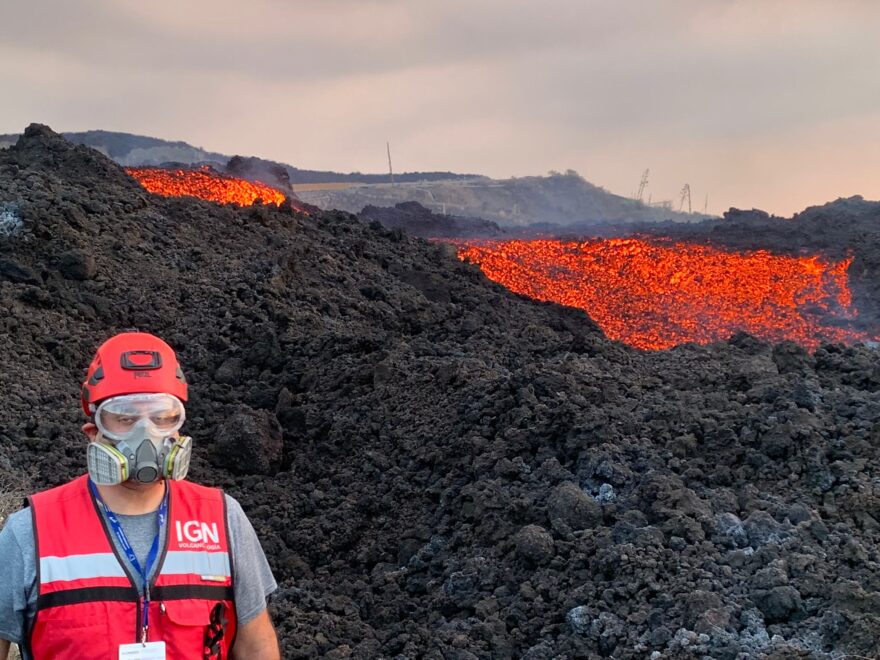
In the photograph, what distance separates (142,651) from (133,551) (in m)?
0.31

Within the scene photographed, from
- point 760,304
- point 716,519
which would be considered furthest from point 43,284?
point 760,304

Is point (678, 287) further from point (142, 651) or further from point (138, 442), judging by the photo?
point (142, 651)

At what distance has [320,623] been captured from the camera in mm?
6457

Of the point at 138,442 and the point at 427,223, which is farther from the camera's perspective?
the point at 427,223

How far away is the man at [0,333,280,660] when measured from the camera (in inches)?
119

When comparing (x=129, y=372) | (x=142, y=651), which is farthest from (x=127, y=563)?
(x=129, y=372)

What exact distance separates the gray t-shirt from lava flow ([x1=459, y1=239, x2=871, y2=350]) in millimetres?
19166

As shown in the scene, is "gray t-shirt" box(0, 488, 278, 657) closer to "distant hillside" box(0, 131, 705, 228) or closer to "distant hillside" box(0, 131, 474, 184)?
"distant hillside" box(0, 131, 705, 228)

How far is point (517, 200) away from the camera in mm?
61531

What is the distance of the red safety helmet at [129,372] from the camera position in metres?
3.16

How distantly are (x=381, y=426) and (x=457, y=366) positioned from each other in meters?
1.05

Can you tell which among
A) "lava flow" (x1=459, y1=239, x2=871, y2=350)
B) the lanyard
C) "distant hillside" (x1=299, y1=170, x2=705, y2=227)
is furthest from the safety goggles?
"distant hillside" (x1=299, y1=170, x2=705, y2=227)

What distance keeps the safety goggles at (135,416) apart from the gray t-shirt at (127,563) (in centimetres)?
28

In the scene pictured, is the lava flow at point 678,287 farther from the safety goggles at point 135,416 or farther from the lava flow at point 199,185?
the safety goggles at point 135,416
